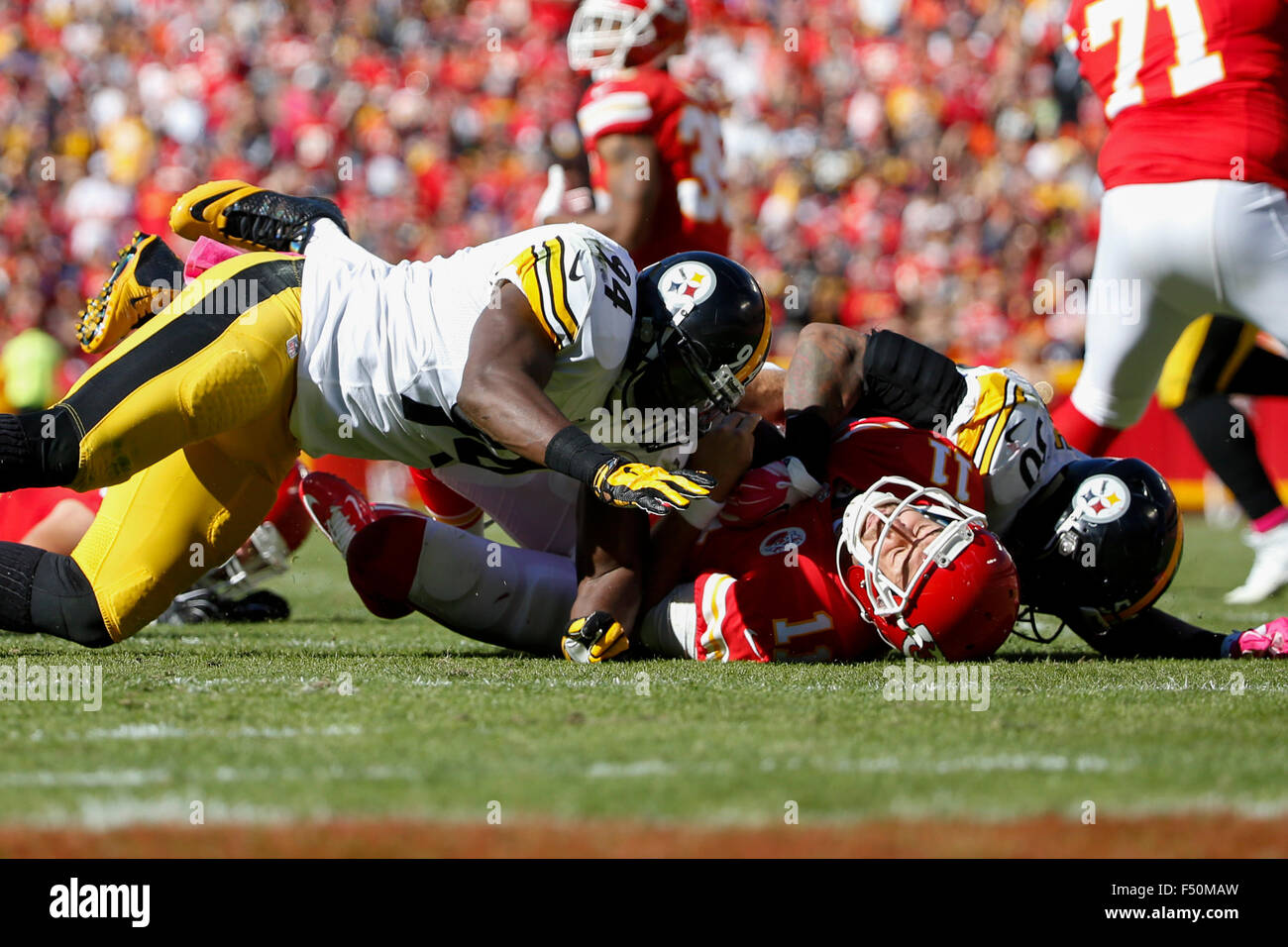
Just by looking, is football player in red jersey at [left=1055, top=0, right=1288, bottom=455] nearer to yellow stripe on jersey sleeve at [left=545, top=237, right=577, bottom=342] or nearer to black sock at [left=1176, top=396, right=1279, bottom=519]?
black sock at [left=1176, top=396, right=1279, bottom=519]

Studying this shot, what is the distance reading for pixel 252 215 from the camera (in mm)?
3922

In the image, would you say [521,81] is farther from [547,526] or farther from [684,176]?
[547,526]

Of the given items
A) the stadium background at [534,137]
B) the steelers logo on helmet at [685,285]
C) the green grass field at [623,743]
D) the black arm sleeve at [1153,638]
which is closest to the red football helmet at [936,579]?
the green grass field at [623,743]

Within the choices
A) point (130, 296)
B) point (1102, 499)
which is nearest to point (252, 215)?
point (130, 296)

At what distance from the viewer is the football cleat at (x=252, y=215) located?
388cm

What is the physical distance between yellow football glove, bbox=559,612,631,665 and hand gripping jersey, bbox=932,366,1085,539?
40.7 inches

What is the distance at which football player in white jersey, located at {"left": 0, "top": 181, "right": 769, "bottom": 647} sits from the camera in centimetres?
327

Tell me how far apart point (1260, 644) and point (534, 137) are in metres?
11.2

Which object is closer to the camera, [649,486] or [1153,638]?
[649,486]

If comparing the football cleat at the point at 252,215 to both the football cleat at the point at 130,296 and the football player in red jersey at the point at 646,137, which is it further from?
the football player in red jersey at the point at 646,137

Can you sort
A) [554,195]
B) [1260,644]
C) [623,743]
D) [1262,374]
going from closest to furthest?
[623,743] → [1260,644] → [1262,374] → [554,195]

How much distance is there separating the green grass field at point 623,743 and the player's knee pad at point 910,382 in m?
0.71

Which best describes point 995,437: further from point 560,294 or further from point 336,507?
point 336,507
